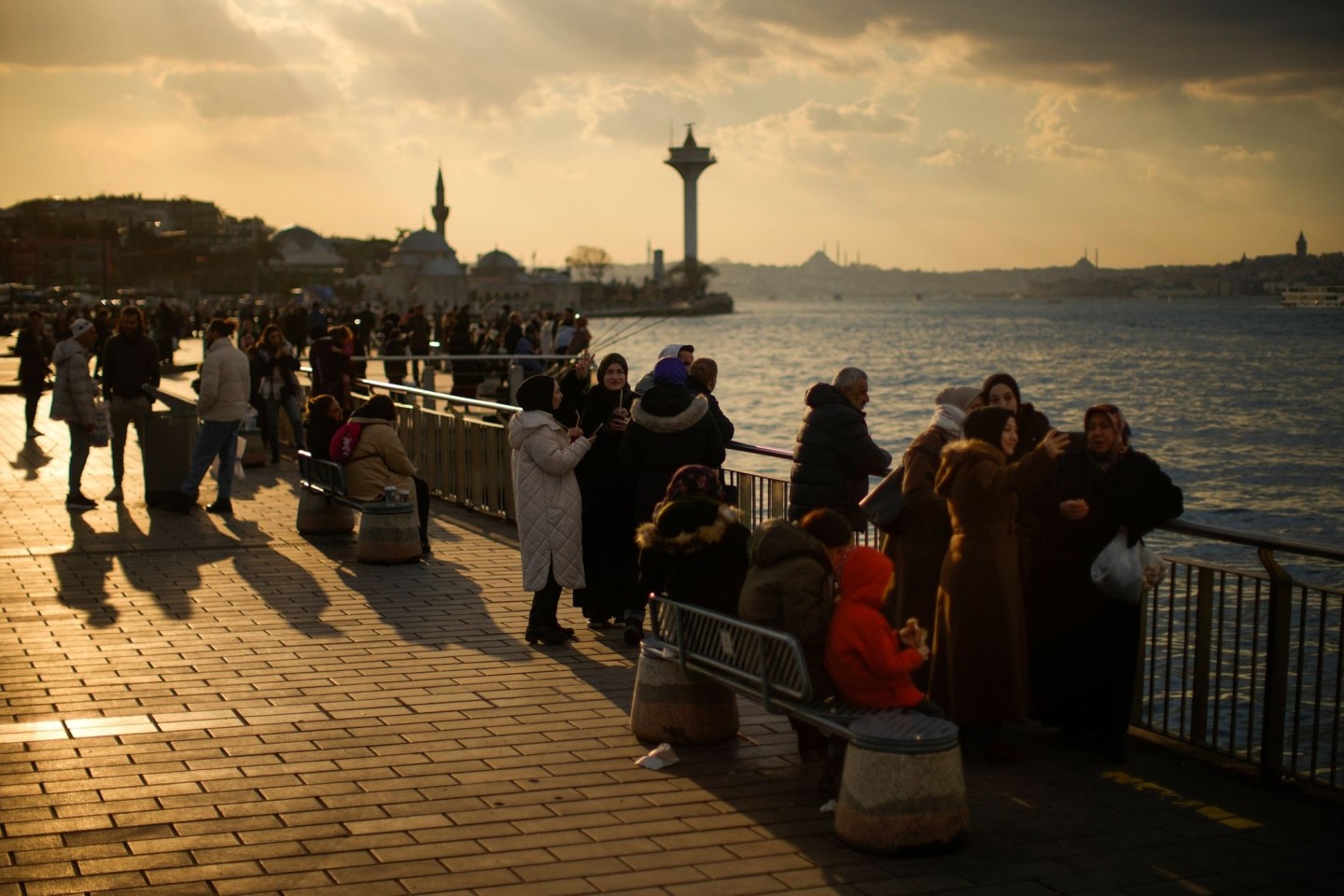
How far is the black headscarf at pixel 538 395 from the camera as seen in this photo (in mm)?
8906

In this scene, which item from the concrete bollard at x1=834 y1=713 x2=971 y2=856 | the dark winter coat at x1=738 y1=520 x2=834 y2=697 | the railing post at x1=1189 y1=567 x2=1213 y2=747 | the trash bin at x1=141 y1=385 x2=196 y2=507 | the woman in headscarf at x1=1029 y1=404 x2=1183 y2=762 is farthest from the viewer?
the trash bin at x1=141 y1=385 x2=196 y2=507

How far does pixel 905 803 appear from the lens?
18.0 feet

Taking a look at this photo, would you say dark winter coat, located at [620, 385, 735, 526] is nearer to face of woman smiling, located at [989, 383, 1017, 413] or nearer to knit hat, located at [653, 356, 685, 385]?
knit hat, located at [653, 356, 685, 385]

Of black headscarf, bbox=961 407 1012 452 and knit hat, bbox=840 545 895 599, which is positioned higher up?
black headscarf, bbox=961 407 1012 452

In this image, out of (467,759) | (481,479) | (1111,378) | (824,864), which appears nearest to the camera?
(824,864)

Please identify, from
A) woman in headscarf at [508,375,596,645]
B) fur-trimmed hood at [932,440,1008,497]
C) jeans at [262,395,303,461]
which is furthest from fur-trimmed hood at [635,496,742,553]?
jeans at [262,395,303,461]

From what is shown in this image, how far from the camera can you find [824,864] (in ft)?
17.9

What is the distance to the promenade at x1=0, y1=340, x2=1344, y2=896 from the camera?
5.35m

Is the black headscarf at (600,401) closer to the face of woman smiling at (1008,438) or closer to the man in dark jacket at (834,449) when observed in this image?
the man in dark jacket at (834,449)

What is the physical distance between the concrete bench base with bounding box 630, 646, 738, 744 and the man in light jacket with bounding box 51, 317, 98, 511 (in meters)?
9.42

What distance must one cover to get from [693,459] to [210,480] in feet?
32.2

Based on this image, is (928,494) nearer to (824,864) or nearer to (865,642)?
(865,642)

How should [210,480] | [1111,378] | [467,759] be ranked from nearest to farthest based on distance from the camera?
[467,759]
[210,480]
[1111,378]

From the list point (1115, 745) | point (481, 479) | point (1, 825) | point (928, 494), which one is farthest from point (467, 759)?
point (481, 479)
